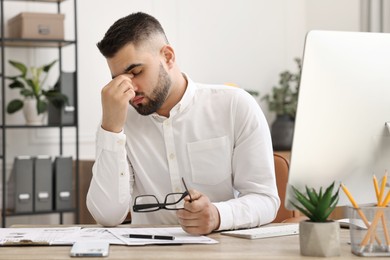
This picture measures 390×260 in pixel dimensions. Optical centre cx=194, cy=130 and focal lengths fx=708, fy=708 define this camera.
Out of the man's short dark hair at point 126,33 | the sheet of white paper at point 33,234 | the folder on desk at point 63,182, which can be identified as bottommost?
the folder on desk at point 63,182

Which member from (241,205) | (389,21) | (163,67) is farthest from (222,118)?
(389,21)

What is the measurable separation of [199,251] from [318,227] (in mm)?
260

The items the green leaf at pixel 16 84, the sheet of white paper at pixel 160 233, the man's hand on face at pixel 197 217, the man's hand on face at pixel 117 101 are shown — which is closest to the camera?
the sheet of white paper at pixel 160 233

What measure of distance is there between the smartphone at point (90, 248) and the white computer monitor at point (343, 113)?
40cm

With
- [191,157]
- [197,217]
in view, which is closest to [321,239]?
[197,217]

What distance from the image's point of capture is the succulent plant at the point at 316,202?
141cm

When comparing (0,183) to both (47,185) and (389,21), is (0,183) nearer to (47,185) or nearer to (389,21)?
(47,185)

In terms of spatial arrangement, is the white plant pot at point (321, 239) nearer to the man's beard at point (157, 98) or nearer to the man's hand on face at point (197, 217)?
the man's hand on face at point (197, 217)

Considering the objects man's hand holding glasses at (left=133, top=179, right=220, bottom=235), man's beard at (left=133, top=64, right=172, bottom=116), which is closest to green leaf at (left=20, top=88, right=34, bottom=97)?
man's beard at (left=133, top=64, right=172, bottom=116)

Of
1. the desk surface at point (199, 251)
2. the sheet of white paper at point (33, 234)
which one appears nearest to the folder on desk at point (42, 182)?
the sheet of white paper at point (33, 234)

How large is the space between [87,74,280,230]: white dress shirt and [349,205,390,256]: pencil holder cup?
1.78 ft

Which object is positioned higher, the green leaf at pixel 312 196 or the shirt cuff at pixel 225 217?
the green leaf at pixel 312 196

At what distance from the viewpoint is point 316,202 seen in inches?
55.7

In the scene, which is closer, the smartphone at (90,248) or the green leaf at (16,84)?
the smartphone at (90,248)
